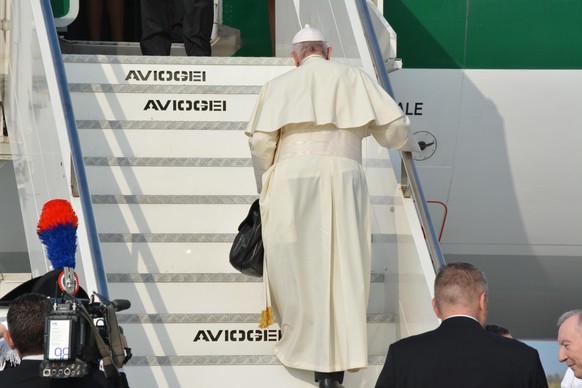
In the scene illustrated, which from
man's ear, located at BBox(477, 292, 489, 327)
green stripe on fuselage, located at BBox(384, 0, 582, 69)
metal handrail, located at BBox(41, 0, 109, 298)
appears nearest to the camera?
man's ear, located at BBox(477, 292, 489, 327)

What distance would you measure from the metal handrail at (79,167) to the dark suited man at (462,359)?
5.43 feet

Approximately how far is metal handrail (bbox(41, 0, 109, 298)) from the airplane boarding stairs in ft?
2.71

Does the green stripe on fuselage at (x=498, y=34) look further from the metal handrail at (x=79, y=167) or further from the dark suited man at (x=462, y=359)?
the dark suited man at (x=462, y=359)

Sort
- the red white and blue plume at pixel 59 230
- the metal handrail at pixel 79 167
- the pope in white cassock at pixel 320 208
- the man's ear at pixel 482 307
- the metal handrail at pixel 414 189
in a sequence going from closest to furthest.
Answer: the man's ear at pixel 482 307
the red white and blue plume at pixel 59 230
the metal handrail at pixel 79 167
the pope in white cassock at pixel 320 208
the metal handrail at pixel 414 189

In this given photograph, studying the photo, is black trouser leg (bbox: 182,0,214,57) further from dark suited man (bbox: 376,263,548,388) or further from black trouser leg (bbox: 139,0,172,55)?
dark suited man (bbox: 376,263,548,388)

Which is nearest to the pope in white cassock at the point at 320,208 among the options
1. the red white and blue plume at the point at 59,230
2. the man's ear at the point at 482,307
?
the red white and blue plume at the point at 59,230

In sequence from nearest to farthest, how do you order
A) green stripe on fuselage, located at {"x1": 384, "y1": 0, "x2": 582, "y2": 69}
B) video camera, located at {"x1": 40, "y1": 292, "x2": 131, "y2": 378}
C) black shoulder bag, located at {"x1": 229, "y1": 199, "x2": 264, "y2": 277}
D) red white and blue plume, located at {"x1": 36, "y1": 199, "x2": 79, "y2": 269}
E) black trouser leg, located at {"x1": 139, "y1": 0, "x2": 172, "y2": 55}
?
1. video camera, located at {"x1": 40, "y1": 292, "x2": 131, "y2": 378}
2. red white and blue plume, located at {"x1": 36, "y1": 199, "x2": 79, "y2": 269}
3. black shoulder bag, located at {"x1": 229, "y1": 199, "x2": 264, "y2": 277}
4. green stripe on fuselage, located at {"x1": 384, "y1": 0, "x2": 582, "y2": 69}
5. black trouser leg, located at {"x1": 139, "y1": 0, "x2": 172, "y2": 55}

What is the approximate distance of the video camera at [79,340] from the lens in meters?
3.38

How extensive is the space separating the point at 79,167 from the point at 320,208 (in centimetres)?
111

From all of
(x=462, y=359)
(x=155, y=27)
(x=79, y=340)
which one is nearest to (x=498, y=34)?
(x=155, y=27)

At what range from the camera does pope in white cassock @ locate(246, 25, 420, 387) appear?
5199 millimetres

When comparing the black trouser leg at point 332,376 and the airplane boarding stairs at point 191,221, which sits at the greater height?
the airplane boarding stairs at point 191,221

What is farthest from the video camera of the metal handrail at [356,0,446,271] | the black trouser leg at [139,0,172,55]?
the black trouser leg at [139,0,172,55]

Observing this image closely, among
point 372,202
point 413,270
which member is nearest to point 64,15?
point 372,202
